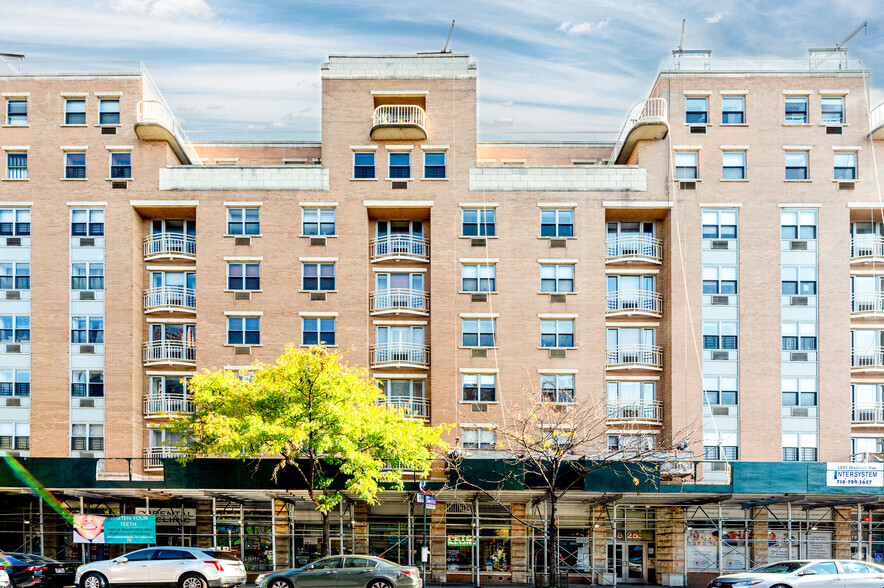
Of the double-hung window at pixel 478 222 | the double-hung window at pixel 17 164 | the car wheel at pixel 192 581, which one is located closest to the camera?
the car wheel at pixel 192 581

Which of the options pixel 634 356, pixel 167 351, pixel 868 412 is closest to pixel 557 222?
pixel 634 356

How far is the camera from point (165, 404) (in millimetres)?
42125

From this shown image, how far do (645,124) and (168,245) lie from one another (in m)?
23.9

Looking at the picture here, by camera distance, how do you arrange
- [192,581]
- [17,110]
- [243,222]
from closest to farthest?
[192,581], [243,222], [17,110]

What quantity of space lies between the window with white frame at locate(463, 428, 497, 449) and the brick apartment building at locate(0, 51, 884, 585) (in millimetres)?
192

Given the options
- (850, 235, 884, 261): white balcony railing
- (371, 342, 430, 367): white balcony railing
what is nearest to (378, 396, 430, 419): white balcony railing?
(371, 342, 430, 367): white balcony railing

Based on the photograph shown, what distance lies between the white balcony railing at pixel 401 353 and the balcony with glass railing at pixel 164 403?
9094mm

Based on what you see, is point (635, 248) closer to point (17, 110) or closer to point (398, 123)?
point (398, 123)

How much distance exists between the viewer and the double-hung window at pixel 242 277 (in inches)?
1693

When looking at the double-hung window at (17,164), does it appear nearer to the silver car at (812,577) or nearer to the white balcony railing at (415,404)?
the white balcony railing at (415,404)

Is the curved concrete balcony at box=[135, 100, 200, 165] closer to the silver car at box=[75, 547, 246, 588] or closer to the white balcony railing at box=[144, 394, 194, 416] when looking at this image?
the white balcony railing at box=[144, 394, 194, 416]

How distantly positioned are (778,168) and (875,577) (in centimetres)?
2185

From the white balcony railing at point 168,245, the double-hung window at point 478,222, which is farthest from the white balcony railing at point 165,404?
the double-hung window at point 478,222

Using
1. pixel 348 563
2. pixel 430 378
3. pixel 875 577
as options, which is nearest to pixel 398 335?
pixel 430 378
